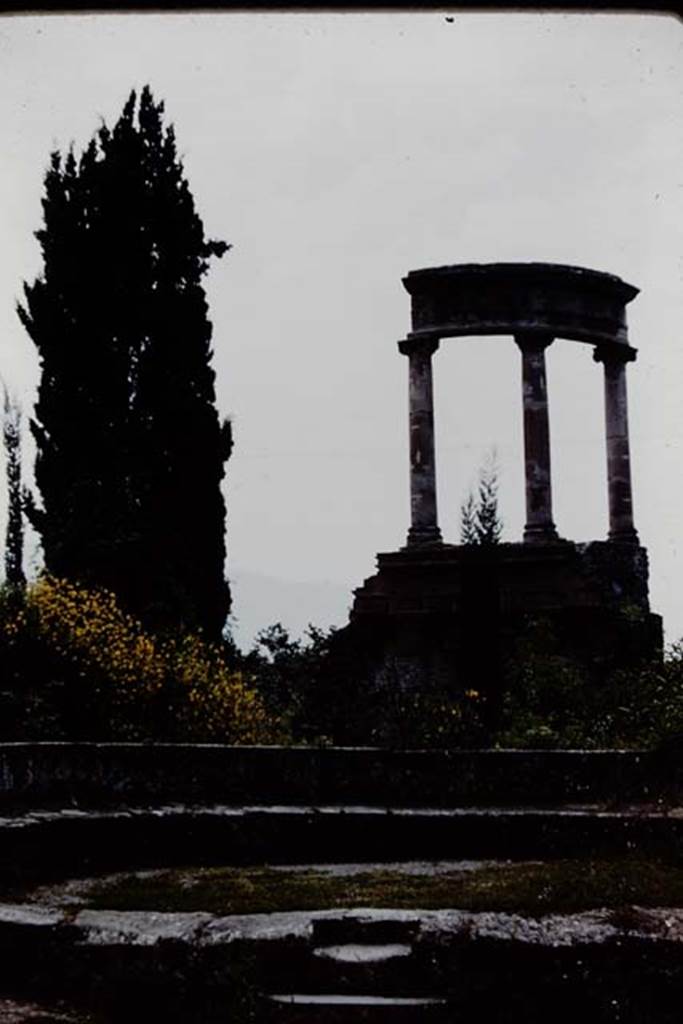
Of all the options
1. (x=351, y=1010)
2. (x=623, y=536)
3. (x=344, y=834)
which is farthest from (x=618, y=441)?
(x=351, y=1010)

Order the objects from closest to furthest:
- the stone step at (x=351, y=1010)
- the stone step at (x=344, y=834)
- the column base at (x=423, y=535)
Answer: the stone step at (x=351, y=1010)
the stone step at (x=344, y=834)
the column base at (x=423, y=535)

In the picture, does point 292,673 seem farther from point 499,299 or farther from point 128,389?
point 499,299

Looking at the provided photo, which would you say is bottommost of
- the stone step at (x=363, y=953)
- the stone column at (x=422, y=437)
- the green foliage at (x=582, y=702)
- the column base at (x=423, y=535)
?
the stone step at (x=363, y=953)

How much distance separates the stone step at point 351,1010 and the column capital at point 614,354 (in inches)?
743

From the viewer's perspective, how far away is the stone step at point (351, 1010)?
14.2 ft

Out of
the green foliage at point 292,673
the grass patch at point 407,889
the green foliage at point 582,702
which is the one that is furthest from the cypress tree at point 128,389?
the grass patch at point 407,889

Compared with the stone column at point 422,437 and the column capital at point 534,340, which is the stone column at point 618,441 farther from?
the stone column at point 422,437

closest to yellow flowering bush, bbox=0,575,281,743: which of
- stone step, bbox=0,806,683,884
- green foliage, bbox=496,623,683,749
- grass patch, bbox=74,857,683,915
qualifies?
green foliage, bbox=496,623,683,749

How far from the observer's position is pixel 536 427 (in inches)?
849

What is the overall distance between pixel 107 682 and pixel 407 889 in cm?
508

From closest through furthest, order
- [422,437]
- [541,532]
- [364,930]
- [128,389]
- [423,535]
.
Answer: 1. [364,930]
2. [128,389]
3. [423,535]
4. [541,532]
5. [422,437]

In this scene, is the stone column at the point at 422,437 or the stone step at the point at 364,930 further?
the stone column at the point at 422,437

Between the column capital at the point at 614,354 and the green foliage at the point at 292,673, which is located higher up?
the column capital at the point at 614,354

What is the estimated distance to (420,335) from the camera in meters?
21.6
